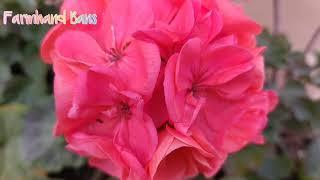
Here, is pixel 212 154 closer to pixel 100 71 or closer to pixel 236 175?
pixel 100 71

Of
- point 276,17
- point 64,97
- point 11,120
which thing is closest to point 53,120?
point 11,120

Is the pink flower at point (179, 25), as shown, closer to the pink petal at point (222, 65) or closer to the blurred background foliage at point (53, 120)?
the pink petal at point (222, 65)

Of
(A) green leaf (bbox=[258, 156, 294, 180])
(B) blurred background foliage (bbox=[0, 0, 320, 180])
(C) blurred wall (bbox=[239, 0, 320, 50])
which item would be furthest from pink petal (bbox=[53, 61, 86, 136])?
(C) blurred wall (bbox=[239, 0, 320, 50])

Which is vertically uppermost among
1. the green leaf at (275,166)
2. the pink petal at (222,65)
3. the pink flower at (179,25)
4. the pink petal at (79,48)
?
the pink flower at (179,25)

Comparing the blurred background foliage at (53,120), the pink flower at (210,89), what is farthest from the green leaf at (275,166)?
the pink flower at (210,89)

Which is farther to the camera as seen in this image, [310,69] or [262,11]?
[262,11]

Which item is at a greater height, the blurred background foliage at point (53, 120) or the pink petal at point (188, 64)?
the pink petal at point (188, 64)

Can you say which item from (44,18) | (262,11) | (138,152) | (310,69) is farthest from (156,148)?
(262,11)
